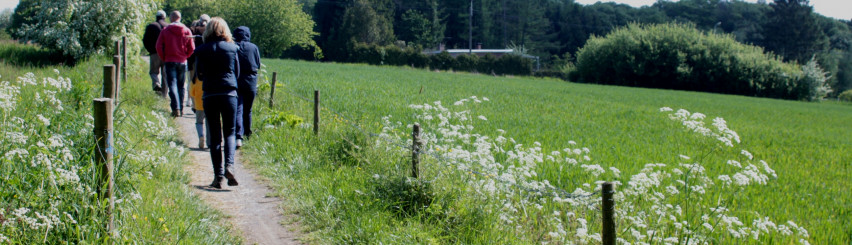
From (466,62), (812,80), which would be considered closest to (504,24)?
(466,62)

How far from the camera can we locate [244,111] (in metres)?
7.91

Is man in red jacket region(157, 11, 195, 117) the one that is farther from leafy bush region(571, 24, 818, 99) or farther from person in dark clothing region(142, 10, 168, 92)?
leafy bush region(571, 24, 818, 99)

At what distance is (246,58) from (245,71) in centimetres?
19

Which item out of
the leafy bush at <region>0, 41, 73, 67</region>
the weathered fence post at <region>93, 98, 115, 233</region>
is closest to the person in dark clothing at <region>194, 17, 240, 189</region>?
the weathered fence post at <region>93, 98, 115, 233</region>

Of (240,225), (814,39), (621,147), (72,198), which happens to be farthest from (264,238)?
(814,39)

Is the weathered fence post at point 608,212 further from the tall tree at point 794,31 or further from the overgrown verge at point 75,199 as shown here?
the tall tree at point 794,31

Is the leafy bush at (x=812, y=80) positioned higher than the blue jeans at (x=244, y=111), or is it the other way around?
the leafy bush at (x=812, y=80)

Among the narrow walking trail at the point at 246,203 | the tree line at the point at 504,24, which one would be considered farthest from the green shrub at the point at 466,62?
the narrow walking trail at the point at 246,203

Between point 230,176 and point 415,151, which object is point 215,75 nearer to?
point 230,176

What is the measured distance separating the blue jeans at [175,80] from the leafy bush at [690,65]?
52.5 m

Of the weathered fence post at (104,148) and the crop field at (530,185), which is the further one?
the crop field at (530,185)

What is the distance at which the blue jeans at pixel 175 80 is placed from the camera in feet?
30.9

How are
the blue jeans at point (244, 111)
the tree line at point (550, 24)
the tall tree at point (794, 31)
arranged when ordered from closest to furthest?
the blue jeans at point (244, 111) < the tree line at point (550, 24) < the tall tree at point (794, 31)

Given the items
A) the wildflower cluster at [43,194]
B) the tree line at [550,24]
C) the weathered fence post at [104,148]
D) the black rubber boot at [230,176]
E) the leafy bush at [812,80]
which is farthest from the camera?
the tree line at [550,24]
